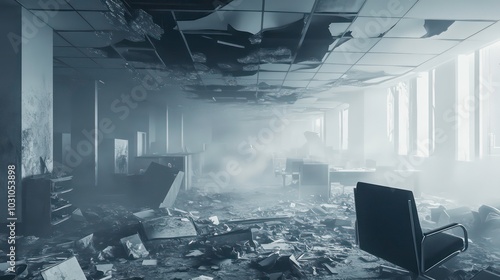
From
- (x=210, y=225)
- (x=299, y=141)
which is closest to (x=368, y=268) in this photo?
(x=210, y=225)

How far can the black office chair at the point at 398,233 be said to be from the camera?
2.09 metres

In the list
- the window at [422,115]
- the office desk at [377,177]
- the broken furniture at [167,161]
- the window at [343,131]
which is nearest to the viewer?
the office desk at [377,177]

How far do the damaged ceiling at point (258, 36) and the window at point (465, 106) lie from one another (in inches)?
41.5

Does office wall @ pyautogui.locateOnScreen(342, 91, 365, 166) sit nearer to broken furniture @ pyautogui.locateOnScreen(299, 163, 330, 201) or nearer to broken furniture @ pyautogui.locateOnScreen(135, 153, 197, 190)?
broken furniture @ pyautogui.locateOnScreen(299, 163, 330, 201)

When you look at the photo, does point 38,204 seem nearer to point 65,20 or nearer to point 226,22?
point 65,20

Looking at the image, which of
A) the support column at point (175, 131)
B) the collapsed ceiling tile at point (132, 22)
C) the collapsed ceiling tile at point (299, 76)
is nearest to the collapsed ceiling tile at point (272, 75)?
the collapsed ceiling tile at point (299, 76)

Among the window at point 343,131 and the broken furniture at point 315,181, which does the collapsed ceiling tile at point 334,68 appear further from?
the window at point 343,131

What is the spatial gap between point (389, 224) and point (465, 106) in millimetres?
6241

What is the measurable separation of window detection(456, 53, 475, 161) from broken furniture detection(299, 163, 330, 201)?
3.11 meters

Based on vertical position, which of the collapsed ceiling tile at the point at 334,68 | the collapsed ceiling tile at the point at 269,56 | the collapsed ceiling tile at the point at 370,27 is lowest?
the collapsed ceiling tile at the point at 269,56

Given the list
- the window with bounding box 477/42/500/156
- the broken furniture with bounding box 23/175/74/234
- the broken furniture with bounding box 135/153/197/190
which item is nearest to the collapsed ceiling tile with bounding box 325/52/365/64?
the window with bounding box 477/42/500/156

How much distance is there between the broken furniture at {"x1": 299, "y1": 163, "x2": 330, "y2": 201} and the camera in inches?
287

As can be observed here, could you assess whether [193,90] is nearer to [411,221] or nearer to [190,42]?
[190,42]

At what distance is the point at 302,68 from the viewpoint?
673 centimetres
